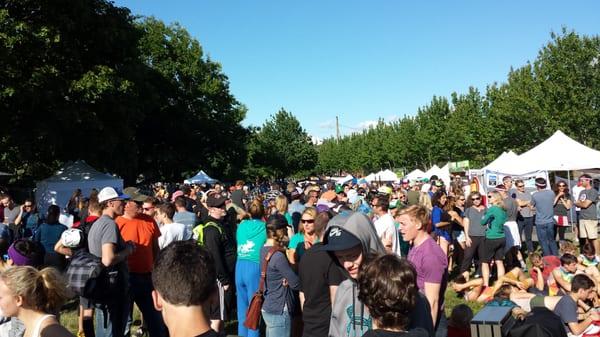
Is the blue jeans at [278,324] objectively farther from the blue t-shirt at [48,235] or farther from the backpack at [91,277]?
the blue t-shirt at [48,235]

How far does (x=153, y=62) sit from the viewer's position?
38.7 metres

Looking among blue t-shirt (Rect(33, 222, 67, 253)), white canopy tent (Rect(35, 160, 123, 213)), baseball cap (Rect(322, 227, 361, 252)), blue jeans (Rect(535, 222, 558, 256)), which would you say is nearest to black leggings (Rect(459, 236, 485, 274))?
blue jeans (Rect(535, 222, 558, 256))

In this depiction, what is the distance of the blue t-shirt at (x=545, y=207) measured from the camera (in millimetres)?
10781

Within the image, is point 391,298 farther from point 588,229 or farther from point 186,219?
point 588,229

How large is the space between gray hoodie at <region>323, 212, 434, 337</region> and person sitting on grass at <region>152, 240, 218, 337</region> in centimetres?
95

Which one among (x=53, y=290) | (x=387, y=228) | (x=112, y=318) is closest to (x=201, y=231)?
(x=112, y=318)

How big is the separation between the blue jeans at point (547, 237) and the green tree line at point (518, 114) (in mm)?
21198

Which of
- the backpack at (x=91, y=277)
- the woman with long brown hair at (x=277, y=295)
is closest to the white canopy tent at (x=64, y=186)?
the backpack at (x=91, y=277)

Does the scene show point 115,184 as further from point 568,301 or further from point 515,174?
point 568,301

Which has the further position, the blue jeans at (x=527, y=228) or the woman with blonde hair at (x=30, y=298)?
the blue jeans at (x=527, y=228)

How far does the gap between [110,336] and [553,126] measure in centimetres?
3096

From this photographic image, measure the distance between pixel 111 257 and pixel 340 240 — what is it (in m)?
3.08

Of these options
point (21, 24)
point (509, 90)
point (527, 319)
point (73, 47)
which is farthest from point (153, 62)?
point (527, 319)

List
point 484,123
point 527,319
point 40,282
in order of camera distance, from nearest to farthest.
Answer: point 527,319 < point 40,282 < point 484,123
